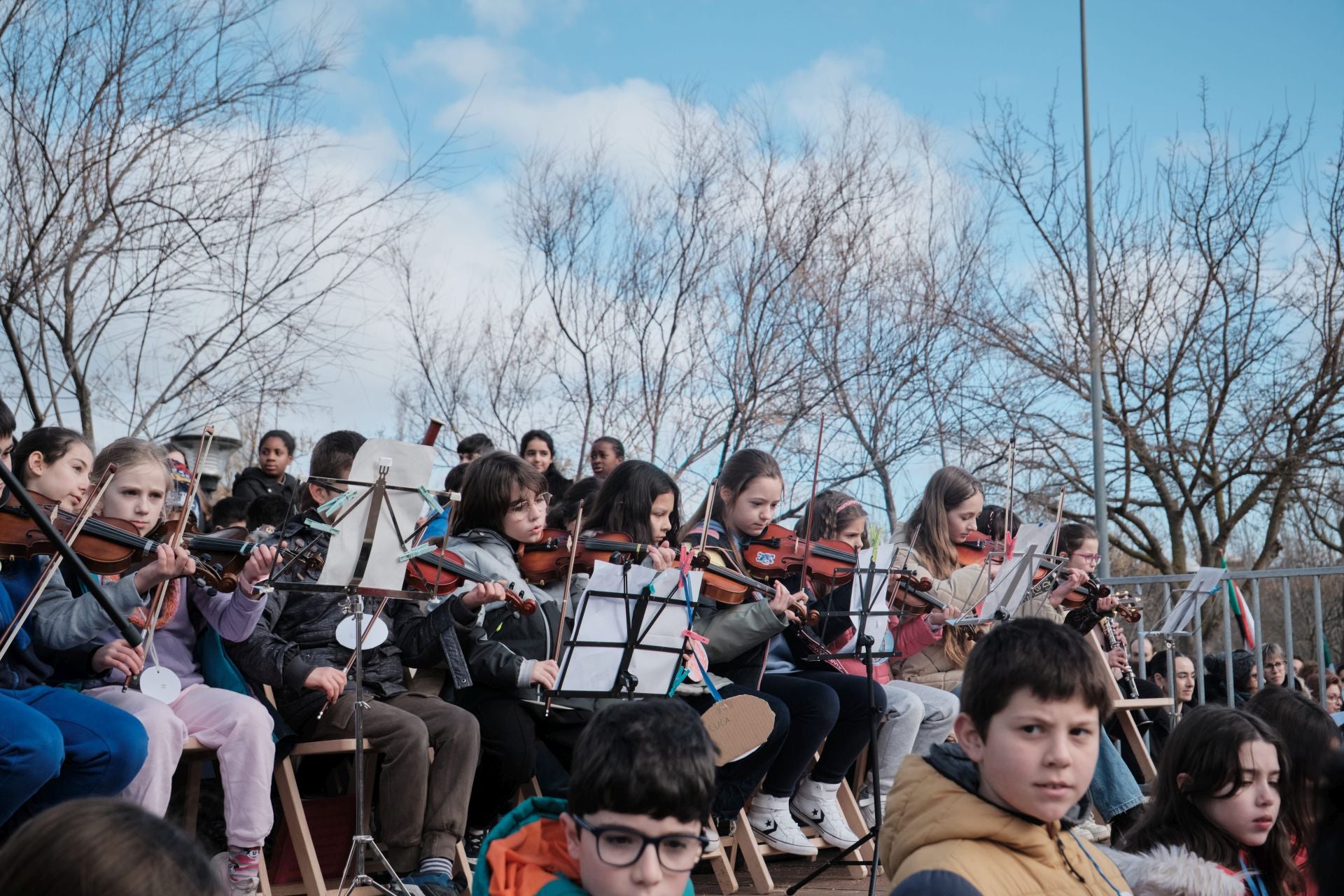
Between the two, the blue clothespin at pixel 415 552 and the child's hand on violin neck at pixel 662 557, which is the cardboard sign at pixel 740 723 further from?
the blue clothespin at pixel 415 552

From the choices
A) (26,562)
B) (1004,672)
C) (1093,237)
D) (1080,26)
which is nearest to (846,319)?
(1093,237)

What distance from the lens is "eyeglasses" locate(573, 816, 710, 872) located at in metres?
1.92

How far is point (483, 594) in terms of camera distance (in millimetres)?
3928

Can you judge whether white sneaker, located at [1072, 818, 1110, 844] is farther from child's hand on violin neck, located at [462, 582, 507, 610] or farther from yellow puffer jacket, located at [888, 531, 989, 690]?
child's hand on violin neck, located at [462, 582, 507, 610]

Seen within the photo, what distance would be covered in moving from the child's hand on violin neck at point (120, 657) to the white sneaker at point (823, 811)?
2393mm

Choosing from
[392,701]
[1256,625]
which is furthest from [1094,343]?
[392,701]

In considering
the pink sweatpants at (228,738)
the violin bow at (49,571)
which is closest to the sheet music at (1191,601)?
the pink sweatpants at (228,738)

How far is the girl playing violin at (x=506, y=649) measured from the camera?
3979 millimetres

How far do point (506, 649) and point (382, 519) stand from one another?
85 centimetres

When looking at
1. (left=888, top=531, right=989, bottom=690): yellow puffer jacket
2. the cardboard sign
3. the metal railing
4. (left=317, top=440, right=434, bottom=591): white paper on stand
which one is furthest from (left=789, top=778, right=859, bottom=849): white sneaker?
the metal railing

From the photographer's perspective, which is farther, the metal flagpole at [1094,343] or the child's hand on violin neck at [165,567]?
the metal flagpole at [1094,343]

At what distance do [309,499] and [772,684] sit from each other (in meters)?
1.80

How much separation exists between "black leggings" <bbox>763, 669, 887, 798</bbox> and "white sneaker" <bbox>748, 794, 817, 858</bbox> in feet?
0.12

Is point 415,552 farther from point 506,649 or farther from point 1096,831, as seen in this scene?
point 1096,831
